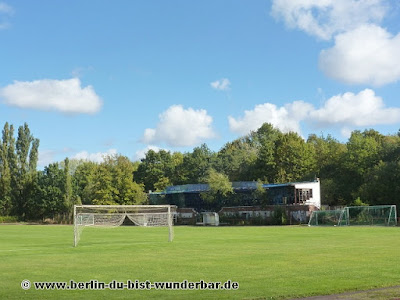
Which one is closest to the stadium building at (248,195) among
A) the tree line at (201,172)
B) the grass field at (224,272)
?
the tree line at (201,172)

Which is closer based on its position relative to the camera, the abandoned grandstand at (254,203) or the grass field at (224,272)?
the grass field at (224,272)

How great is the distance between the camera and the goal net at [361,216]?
72500 millimetres

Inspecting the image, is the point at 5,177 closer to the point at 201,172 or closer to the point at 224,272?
the point at 201,172

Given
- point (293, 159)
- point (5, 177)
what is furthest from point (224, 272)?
point (5, 177)

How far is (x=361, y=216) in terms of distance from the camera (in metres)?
74.6

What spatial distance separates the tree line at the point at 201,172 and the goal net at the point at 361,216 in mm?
13953

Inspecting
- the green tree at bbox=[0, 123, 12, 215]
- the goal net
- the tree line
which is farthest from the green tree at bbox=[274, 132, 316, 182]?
the green tree at bbox=[0, 123, 12, 215]

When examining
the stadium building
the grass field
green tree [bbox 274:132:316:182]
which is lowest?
the grass field

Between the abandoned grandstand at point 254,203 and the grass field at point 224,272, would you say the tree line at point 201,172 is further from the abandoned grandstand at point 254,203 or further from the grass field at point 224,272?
the grass field at point 224,272

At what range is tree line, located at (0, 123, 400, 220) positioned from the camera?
95.6 m

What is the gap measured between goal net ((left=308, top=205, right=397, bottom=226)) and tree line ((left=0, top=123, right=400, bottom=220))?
1395 centimetres

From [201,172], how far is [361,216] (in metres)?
54.9

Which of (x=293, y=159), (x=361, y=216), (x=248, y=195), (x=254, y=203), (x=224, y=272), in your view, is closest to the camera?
(x=224, y=272)

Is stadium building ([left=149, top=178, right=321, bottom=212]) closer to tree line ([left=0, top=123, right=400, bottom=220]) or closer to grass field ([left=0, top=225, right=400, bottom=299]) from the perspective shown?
tree line ([left=0, top=123, right=400, bottom=220])
